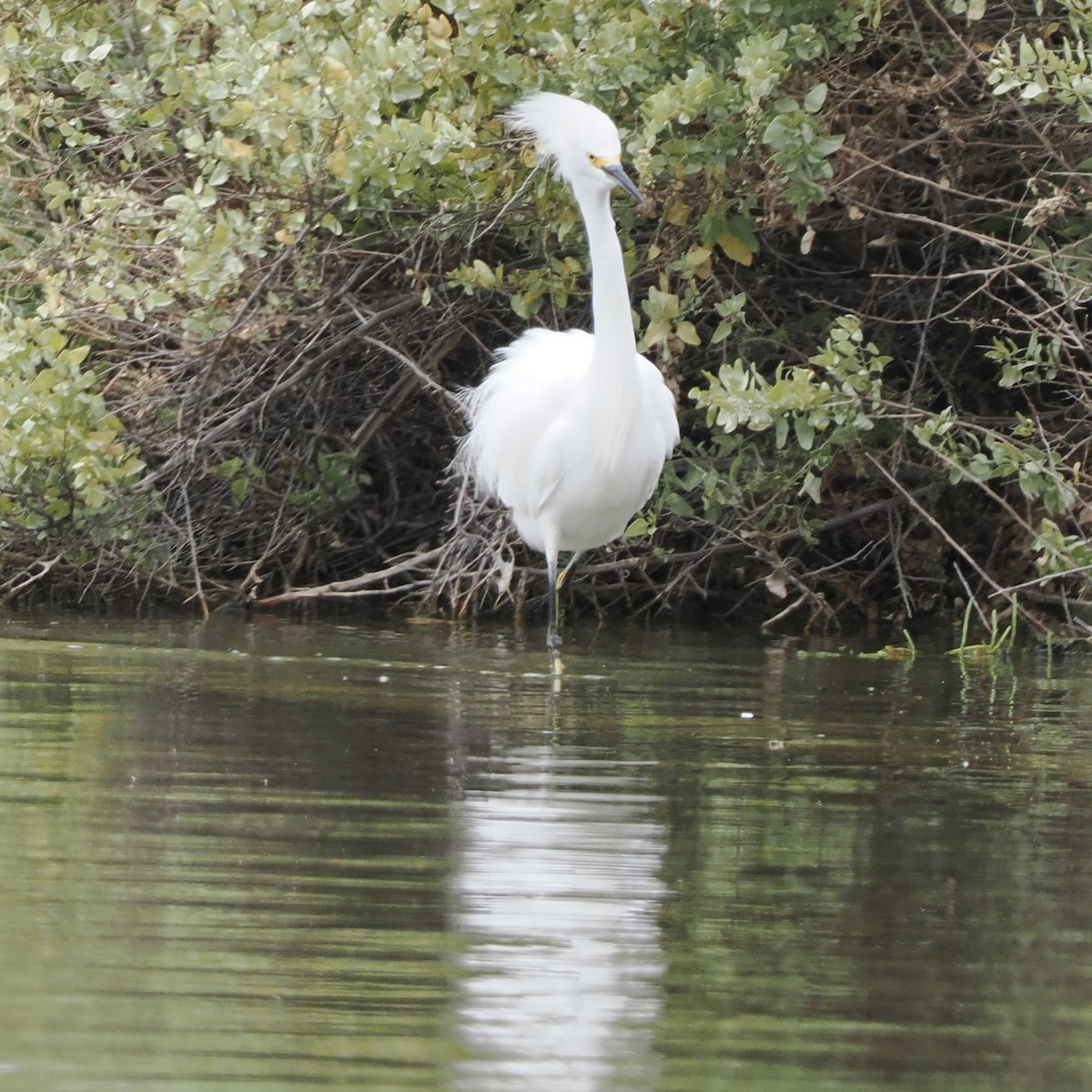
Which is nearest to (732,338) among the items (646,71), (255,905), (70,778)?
(646,71)

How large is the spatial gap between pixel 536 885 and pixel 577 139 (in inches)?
128

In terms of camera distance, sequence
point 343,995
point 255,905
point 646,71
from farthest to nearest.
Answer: point 646,71
point 255,905
point 343,995

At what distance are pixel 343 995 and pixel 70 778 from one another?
1.60 meters

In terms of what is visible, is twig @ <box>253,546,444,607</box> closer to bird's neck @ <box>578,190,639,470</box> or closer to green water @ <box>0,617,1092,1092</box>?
bird's neck @ <box>578,190,639,470</box>

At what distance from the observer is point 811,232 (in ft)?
21.5

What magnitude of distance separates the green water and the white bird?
3.27ft

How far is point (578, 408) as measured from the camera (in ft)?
20.6

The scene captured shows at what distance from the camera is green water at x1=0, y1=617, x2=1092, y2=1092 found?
2.29m

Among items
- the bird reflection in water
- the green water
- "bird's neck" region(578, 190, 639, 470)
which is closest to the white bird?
"bird's neck" region(578, 190, 639, 470)

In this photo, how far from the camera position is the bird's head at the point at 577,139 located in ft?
18.8

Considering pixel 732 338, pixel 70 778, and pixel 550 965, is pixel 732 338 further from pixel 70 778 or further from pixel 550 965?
pixel 550 965

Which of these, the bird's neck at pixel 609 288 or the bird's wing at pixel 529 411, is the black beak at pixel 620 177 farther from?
the bird's wing at pixel 529 411

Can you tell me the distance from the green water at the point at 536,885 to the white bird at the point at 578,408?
1.00 metres

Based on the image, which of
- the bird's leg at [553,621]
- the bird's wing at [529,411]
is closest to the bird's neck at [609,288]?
the bird's wing at [529,411]
